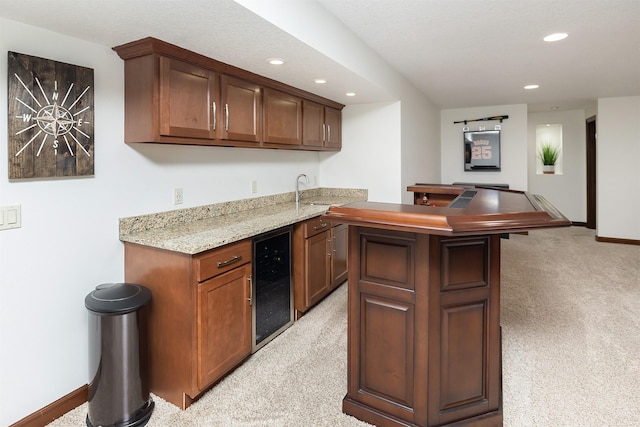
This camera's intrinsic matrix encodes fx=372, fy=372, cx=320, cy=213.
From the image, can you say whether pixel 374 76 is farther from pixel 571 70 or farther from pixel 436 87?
pixel 571 70

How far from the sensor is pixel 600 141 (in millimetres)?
5879

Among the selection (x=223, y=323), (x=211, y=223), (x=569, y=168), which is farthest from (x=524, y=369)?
(x=569, y=168)

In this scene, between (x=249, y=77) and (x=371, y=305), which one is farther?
(x=249, y=77)

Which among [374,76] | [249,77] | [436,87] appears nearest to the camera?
[249,77]

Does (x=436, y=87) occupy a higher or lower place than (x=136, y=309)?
higher

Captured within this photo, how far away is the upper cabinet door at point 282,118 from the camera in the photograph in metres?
3.11

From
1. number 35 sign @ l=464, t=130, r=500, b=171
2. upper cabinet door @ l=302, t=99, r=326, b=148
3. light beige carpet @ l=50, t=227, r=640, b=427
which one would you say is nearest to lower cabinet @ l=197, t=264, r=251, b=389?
light beige carpet @ l=50, t=227, r=640, b=427

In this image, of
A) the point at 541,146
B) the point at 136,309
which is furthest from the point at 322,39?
the point at 541,146

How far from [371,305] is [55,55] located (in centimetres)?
203

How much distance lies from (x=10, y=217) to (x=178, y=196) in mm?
1015

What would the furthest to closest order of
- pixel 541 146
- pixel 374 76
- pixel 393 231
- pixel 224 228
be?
1. pixel 541 146
2. pixel 374 76
3. pixel 224 228
4. pixel 393 231

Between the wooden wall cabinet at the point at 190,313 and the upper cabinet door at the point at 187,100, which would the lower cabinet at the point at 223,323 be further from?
the upper cabinet door at the point at 187,100

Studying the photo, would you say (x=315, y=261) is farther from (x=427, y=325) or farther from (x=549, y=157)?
(x=549, y=157)

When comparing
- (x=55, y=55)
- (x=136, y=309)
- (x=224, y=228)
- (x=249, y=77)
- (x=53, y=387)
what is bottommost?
(x=53, y=387)
